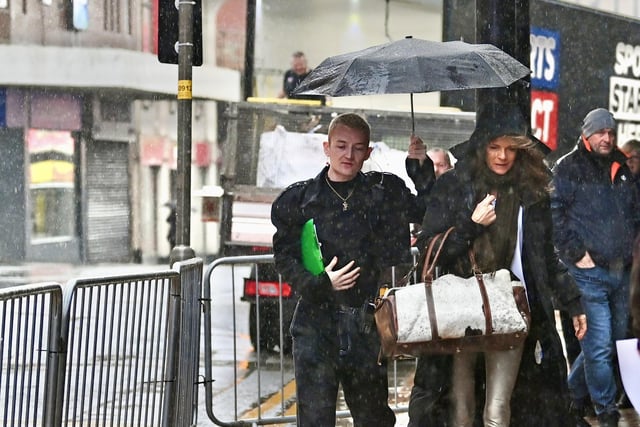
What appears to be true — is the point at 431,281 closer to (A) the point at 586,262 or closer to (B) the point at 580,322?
(B) the point at 580,322

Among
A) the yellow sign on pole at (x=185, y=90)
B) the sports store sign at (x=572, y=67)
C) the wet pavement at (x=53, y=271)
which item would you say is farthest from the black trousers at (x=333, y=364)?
the wet pavement at (x=53, y=271)

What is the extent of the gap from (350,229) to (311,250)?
0.19 meters

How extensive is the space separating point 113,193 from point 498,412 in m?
21.0

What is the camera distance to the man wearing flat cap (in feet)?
26.0

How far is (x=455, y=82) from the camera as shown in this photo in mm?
5785

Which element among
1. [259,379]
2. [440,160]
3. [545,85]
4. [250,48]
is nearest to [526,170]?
[259,379]

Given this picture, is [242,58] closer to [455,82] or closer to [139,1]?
[139,1]

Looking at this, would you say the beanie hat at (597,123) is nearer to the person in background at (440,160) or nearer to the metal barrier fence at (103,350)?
the person in background at (440,160)

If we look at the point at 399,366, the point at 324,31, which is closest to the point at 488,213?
the point at 399,366

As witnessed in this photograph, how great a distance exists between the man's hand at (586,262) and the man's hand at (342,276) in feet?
9.00

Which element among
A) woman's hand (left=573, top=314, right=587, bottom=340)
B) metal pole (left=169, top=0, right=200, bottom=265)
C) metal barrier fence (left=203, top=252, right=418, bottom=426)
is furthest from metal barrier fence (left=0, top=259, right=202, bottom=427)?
woman's hand (left=573, top=314, right=587, bottom=340)

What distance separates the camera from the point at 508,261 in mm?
5855

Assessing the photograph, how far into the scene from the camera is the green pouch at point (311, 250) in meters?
5.59

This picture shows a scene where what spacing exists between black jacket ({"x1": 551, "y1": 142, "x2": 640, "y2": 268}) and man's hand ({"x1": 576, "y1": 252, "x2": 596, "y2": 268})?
22mm
